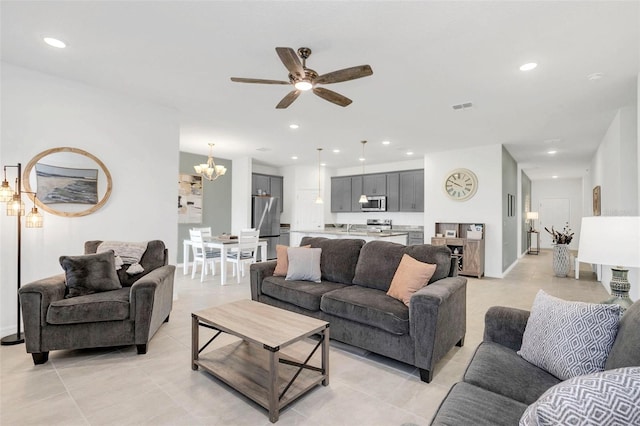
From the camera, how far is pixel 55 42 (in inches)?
103

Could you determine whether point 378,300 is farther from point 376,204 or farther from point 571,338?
point 376,204

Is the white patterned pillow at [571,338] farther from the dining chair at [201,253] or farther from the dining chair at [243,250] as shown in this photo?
the dining chair at [201,253]

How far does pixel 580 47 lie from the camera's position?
2568 millimetres

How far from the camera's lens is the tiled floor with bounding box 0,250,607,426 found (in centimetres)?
184

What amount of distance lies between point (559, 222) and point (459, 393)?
12.2 meters

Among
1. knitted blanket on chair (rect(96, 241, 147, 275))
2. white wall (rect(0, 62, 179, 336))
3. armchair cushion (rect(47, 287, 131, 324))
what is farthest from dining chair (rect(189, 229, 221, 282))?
armchair cushion (rect(47, 287, 131, 324))

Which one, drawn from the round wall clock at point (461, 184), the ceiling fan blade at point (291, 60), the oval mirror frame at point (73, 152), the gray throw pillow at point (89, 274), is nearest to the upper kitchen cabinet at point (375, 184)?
the round wall clock at point (461, 184)

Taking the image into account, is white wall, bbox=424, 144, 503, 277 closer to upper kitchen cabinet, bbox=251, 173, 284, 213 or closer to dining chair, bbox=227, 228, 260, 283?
dining chair, bbox=227, 228, 260, 283

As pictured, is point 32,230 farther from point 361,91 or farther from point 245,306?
point 361,91

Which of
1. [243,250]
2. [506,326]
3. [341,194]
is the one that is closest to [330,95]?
[506,326]

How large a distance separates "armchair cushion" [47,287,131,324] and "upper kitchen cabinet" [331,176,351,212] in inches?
267

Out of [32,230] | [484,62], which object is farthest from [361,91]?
[32,230]

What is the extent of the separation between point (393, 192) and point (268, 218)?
10.7 ft

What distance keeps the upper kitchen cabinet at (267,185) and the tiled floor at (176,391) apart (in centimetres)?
519
